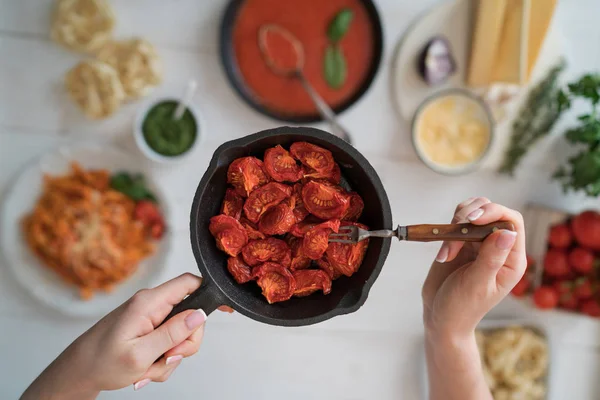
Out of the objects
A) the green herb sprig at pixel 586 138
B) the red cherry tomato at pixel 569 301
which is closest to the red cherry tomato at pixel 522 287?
the red cherry tomato at pixel 569 301

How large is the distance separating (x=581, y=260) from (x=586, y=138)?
1.37ft

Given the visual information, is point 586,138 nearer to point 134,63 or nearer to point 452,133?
point 452,133

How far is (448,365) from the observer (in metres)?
1.43

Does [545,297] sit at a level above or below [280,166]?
below

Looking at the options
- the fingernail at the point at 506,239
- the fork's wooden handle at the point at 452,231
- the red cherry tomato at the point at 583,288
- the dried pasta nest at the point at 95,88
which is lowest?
the red cherry tomato at the point at 583,288

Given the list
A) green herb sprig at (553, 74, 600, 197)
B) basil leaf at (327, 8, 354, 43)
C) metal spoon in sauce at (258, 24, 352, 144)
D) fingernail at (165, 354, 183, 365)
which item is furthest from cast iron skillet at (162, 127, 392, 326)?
green herb sprig at (553, 74, 600, 197)

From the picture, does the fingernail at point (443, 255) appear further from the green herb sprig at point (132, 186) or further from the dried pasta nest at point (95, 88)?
the dried pasta nest at point (95, 88)

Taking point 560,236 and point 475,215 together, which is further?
point 560,236

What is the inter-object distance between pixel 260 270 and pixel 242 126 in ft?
2.80

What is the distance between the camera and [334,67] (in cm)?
181

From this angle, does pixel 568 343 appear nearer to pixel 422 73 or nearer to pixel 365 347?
pixel 365 347

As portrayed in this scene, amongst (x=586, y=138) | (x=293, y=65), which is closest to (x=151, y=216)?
(x=293, y=65)

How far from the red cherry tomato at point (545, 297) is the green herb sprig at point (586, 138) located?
1.15ft

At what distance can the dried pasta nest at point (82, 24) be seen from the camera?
174 centimetres
